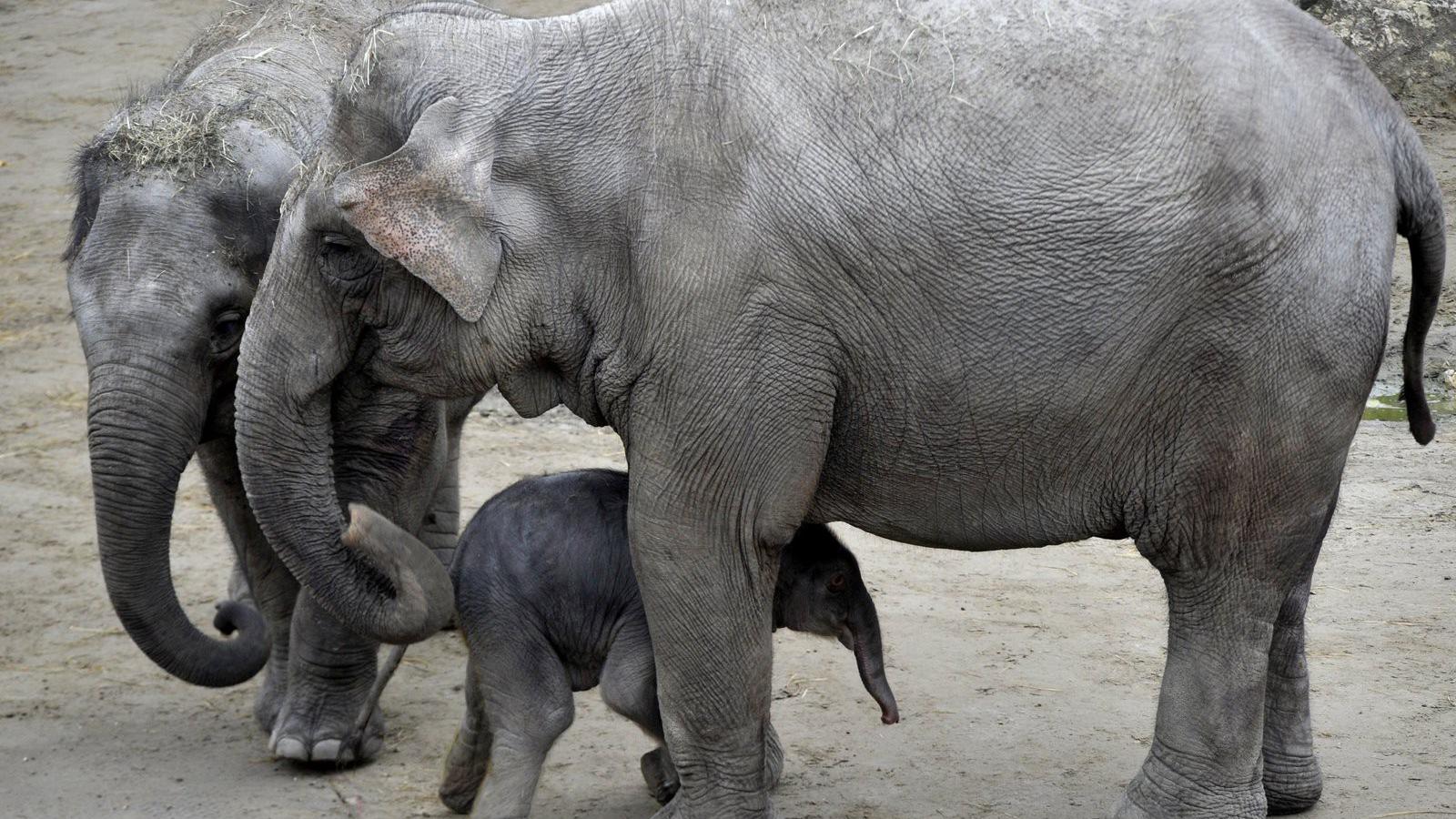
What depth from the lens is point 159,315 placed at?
4.80m

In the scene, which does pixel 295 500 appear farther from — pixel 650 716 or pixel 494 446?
pixel 494 446

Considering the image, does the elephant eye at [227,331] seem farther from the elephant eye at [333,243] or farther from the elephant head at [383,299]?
the elephant eye at [333,243]

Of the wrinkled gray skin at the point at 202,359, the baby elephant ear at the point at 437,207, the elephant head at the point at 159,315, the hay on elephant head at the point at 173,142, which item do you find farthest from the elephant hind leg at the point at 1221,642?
the hay on elephant head at the point at 173,142

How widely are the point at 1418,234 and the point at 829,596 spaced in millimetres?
1775

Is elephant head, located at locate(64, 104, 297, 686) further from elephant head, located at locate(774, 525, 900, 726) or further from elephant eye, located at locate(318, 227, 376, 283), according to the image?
elephant head, located at locate(774, 525, 900, 726)

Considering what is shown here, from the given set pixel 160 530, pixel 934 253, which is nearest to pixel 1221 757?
pixel 934 253

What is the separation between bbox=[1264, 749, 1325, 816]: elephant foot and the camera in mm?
4762

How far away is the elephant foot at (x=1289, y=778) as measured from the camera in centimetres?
476

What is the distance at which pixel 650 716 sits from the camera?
457cm

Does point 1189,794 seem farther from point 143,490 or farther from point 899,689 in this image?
point 143,490

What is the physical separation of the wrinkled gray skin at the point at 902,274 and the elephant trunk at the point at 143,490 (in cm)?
74

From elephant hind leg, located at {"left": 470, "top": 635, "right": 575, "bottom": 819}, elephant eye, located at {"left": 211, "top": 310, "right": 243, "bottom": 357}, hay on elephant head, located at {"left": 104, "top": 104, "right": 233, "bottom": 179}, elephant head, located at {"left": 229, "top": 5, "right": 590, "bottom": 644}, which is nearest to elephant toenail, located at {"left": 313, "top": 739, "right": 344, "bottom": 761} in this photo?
elephant hind leg, located at {"left": 470, "top": 635, "right": 575, "bottom": 819}

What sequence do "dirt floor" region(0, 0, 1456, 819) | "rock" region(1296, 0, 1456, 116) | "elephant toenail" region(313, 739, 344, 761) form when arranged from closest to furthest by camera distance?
1. "dirt floor" region(0, 0, 1456, 819)
2. "elephant toenail" region(313, 739, 344, 761)
3. "rock" region(1296, 0, 1456, 116)

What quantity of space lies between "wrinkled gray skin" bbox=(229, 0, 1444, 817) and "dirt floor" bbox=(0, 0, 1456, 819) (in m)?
0.98
